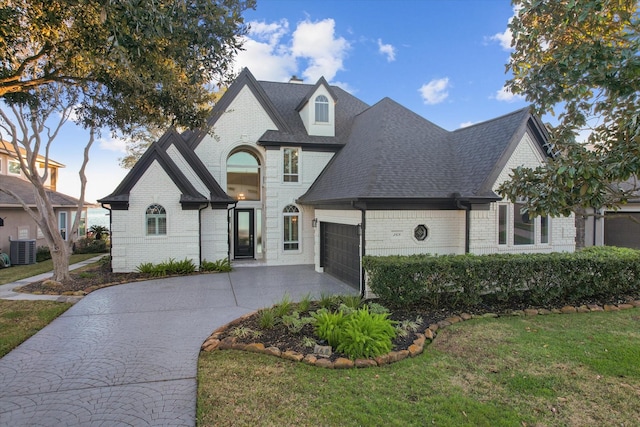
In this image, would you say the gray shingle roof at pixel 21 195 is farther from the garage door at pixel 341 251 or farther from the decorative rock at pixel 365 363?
the decorative rock at pixel 365 363

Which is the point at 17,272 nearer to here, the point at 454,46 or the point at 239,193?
the point at 239,193

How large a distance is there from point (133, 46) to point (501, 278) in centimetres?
912

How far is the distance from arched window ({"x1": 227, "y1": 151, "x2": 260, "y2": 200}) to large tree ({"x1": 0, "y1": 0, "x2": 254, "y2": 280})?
26.3 feet

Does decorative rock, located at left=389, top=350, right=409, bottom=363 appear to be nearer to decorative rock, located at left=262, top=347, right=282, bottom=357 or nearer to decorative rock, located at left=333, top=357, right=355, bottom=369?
decorative rock, located at left=333, top=357, right=355, bottom=369

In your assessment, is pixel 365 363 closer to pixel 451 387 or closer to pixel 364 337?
pixel 364 337

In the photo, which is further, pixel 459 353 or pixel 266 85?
pixel 266 85

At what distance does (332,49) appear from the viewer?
1572 centimetres

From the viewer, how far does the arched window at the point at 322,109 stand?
17.1 meters

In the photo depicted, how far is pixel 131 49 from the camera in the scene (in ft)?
17.7

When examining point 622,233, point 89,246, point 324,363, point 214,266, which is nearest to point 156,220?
point 214,266

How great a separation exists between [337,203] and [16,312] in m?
9.05

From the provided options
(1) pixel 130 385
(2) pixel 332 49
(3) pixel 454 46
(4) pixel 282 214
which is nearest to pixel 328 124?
(2) pixel 332 49

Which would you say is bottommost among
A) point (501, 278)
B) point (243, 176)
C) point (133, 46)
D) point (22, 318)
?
point (22, 318)

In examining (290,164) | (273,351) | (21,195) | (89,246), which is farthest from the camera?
(89,246)
